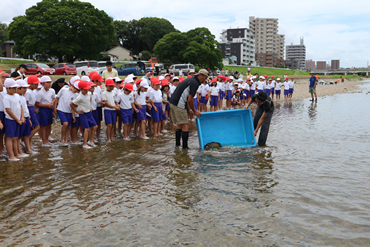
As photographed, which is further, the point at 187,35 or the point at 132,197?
the point at 187,35

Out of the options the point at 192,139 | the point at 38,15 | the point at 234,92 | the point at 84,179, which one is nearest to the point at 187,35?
the point at 38,15

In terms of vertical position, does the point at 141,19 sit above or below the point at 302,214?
above

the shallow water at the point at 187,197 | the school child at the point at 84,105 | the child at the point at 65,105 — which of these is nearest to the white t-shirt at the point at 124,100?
the school child at the point at 84,105

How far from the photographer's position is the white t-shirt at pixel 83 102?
807 cm

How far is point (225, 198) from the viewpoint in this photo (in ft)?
15.4

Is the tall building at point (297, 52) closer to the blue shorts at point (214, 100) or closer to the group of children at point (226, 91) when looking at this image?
the group of children at point (226, 91)

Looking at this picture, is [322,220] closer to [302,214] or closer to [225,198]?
[302,214]

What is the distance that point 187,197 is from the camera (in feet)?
15.6

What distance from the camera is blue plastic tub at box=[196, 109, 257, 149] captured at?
784 centimetres

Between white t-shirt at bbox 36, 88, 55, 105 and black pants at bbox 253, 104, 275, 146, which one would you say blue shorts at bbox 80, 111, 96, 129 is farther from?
black pants at bbox 253, 104, 275, 146

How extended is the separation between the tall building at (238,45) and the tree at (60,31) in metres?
79.5

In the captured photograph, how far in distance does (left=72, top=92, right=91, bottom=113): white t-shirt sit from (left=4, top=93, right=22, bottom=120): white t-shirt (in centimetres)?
136

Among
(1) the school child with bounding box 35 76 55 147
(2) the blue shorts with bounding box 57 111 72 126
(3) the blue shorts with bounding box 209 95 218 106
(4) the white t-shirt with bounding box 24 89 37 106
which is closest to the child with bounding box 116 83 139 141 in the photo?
(2) the blue shorts with bounding box 57 111 72 126

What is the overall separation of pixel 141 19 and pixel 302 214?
91.2 m
